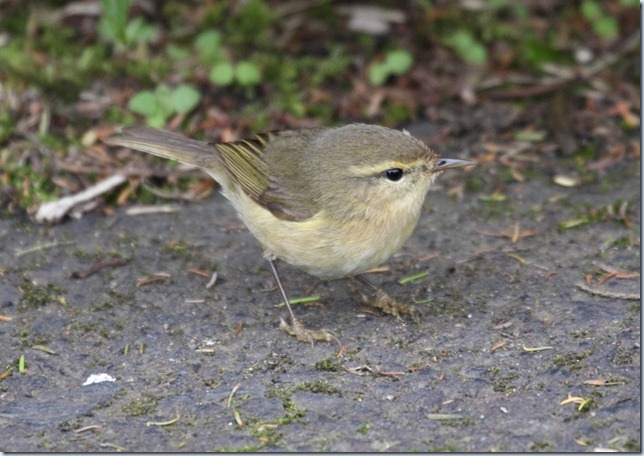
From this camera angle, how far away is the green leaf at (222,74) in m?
7.42

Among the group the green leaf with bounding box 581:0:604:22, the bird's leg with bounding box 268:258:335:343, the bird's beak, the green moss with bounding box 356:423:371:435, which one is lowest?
the bird's leg with bounding box 268:258:335:343

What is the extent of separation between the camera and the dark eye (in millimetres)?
5246

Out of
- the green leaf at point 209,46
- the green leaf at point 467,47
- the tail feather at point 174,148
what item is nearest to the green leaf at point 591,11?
the green leaf at point 467,47

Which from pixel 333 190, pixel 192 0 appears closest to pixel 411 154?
pixel 333 190

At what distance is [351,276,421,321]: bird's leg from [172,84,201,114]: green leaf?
2548 mm

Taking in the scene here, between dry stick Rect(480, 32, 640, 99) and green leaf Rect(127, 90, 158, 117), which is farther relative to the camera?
dry stick Rect(480, 32, 640, 99)

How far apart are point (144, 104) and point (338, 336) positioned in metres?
3.09

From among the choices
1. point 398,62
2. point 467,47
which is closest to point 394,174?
point 398,62

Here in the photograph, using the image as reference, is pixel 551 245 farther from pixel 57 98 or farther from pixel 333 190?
pixel 57 98

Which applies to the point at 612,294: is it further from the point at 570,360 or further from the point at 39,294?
the point at 39,294

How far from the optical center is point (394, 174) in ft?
17.3

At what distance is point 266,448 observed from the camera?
13.5ft

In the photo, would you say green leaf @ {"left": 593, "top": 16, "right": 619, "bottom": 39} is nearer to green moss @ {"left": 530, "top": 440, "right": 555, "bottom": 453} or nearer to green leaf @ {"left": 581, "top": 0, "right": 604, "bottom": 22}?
green leaf @ {"left": 581, "top": 0, "right": 604, "bottom": 22}

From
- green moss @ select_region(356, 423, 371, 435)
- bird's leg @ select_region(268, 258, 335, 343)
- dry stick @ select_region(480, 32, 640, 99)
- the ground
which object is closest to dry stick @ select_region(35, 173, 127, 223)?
the ground
